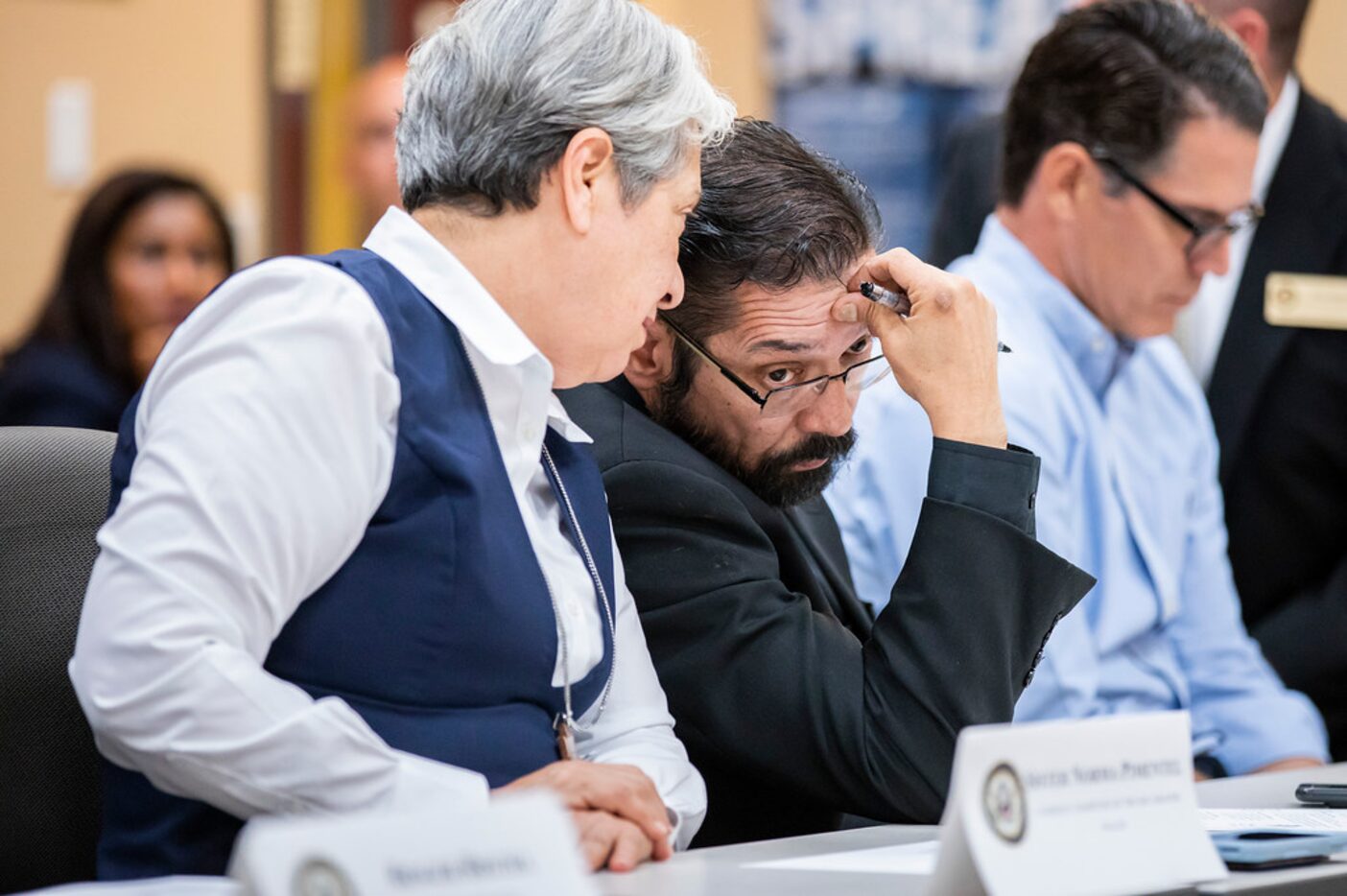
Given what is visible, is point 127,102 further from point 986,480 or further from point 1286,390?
point 986,480

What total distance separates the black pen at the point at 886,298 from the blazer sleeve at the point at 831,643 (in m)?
0.25

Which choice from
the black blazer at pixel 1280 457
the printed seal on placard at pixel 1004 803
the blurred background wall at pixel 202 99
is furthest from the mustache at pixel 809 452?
the blurred background wall at pixel 202 99

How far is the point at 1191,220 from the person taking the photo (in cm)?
243

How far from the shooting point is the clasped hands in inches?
48.5

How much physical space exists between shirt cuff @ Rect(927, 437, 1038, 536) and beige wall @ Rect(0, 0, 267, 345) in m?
2.77

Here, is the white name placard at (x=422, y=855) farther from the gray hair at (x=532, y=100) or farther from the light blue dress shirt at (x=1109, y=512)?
the light blue dress shirt at (x=1109, y=512)

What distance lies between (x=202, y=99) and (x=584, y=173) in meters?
2.97

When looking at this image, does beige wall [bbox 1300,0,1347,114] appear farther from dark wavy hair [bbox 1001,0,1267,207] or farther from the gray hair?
the gray hair

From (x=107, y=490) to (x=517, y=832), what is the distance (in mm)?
842

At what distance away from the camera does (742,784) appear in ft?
5.47

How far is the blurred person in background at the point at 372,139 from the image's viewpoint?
13.4 feet

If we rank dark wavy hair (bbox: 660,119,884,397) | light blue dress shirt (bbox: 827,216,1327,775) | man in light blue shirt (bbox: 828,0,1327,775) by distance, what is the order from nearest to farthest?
1. dark wavy hair (bbox: 660,119,884,397)
2. light blue dress shirt (bbox: 827,216,1327,775)
3. man in light blue shirt (bbox: 828,0,1327,775)

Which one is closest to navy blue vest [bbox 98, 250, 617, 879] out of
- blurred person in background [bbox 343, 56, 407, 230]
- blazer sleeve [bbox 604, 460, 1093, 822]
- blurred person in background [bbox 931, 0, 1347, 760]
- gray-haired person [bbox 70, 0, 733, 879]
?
gray-haired person [bbox 70, 0, 733, 879]

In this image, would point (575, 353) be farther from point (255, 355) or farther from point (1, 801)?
point (1, 801)
